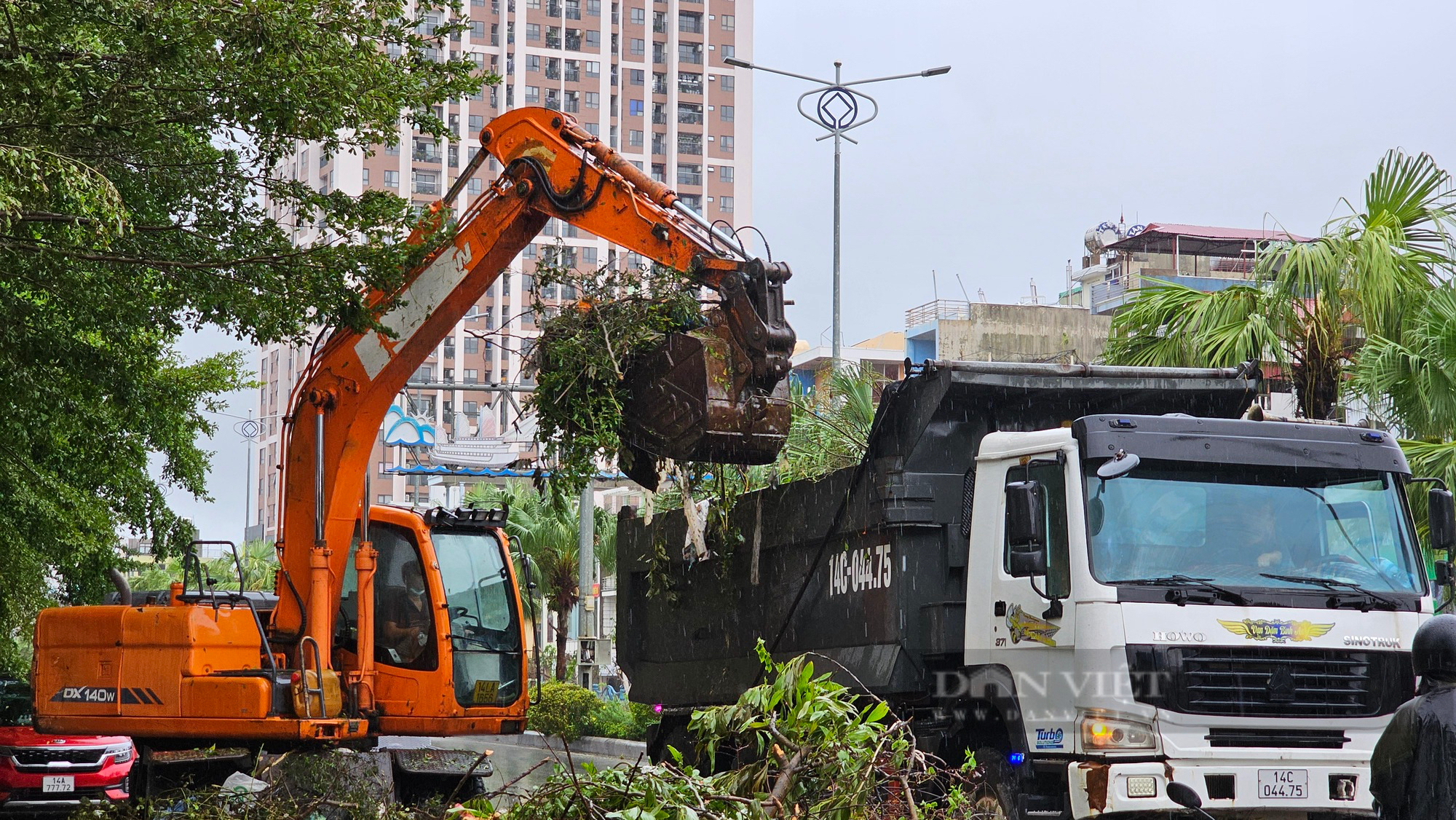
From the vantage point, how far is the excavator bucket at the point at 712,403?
29.7 feet

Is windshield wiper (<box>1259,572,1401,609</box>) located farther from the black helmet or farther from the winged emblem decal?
the black helmet

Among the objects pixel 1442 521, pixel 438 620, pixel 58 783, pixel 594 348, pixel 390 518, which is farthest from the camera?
pixel 58 783

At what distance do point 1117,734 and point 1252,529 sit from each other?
4.69ft

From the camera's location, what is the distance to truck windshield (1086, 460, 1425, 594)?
316 inches

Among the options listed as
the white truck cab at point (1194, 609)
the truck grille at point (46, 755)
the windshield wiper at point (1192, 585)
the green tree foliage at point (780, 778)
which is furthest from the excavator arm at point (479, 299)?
the truck grille at point (46, 755)

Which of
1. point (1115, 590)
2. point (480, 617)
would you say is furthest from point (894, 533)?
point (480, 617)

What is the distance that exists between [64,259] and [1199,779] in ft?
24.4

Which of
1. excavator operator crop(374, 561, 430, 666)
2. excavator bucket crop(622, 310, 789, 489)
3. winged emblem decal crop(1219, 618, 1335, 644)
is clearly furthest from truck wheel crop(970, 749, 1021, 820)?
excavator operator crop(374, 561, 430, 666)

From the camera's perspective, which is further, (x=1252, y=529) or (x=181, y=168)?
(x=181, y=168)

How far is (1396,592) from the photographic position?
8328mm

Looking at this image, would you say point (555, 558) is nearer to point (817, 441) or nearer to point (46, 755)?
point (46, 755)

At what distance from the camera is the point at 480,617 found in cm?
1209

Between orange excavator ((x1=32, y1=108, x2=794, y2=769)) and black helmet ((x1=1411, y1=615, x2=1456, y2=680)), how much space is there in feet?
14.0

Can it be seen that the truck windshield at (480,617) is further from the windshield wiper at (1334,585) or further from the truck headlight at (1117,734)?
the windshield wiper at (1334,585)
